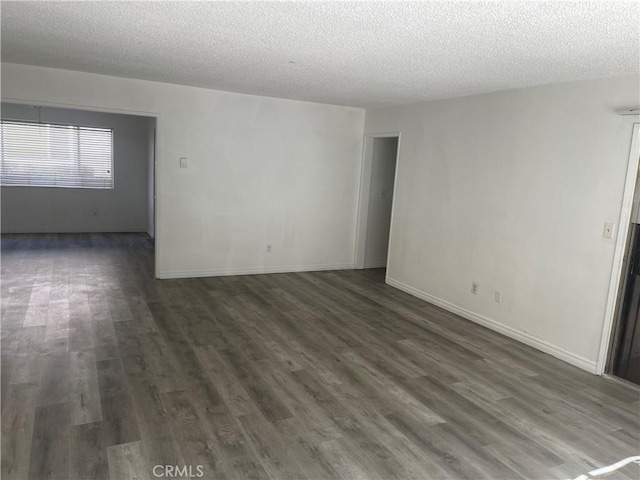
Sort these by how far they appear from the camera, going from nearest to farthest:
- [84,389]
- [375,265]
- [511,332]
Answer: [84,389] → [511,332] → [375,265]

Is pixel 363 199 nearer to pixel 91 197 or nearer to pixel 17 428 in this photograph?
pixel 17 428

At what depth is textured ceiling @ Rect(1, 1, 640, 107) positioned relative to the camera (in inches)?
93.8

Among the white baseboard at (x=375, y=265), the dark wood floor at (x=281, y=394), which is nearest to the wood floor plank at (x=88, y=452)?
the dark wood floor at (x=281, y=394)

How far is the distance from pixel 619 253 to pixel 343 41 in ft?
8.36

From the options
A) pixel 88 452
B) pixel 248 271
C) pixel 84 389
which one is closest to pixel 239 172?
pixel 248 271

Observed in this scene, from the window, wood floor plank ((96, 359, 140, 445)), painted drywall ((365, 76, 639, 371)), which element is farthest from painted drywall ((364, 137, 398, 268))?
the window

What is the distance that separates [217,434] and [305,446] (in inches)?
18.9

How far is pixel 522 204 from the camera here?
4137 millimetres

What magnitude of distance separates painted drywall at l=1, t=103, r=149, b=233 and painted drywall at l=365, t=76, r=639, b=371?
5.40 meters

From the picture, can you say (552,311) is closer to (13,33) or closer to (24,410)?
(24,410)

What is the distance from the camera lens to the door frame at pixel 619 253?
10.8 feet

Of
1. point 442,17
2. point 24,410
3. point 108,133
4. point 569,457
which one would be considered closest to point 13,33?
point 24,410

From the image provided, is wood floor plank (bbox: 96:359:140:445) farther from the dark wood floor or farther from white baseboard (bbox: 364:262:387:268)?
white baseboard (bbox: 364:262:387:268)

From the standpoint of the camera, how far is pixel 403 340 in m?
4.01
